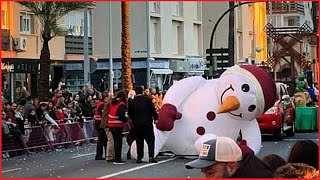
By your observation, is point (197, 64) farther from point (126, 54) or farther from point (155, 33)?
point (126, 54)

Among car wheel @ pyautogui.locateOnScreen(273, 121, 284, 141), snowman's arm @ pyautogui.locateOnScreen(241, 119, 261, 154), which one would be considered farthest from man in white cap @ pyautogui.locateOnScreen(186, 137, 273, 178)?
car wheel @ pyautogui.locateOnScreen(273, 121, 284, 141)

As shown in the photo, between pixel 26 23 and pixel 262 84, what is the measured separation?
25.5 meters

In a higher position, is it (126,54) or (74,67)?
(126,54)

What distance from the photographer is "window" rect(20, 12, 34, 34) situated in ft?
131

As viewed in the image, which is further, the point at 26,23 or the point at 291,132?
the point at 26,23

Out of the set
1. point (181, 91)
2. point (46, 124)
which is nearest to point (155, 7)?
point (46, 124)

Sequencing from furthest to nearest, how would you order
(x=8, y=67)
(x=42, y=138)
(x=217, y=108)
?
1. (x=8, y=67)
2. (x=42, y=138)
3. (x=217, y=108)

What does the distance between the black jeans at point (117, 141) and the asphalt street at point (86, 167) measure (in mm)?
231

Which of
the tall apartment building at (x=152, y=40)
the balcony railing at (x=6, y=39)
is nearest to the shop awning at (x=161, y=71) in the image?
the tall apartment building at (x=152, y=40)

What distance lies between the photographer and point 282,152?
63.0 feet

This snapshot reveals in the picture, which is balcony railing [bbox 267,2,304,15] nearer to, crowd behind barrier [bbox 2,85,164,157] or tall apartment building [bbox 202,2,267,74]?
tall apartment building [bbox 202,2,267,74]

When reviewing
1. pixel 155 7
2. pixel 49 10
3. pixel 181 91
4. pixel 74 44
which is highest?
pixel 155 7

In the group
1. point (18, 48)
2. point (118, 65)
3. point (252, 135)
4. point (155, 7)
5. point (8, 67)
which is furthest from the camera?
point (155, 7)

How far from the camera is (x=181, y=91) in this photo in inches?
694
